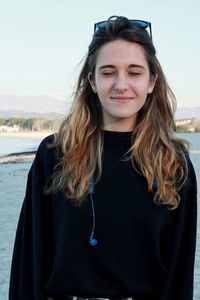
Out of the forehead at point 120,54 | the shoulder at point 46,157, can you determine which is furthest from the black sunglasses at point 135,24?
the shoulder at point 46,157

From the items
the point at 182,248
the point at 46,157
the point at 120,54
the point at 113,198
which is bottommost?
the point at 182,248

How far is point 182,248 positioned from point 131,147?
49 centimetres

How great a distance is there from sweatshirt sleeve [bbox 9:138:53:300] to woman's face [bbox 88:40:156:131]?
344 mm

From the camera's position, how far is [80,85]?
111 inches

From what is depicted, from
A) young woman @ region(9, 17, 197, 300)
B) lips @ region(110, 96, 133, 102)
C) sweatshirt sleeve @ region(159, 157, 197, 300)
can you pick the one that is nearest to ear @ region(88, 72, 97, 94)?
young woman @ region(9, 17, 197, 300)

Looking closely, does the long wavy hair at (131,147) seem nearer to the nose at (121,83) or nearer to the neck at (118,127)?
the neck at (118,127)

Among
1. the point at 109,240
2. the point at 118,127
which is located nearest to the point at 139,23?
the point at 118,127

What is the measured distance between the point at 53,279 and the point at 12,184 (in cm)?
1636

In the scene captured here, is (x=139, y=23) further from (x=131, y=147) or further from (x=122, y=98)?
(x=131, y=147)

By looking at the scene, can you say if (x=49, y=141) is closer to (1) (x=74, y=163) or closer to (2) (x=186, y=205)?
(1) (x=74, y=163)

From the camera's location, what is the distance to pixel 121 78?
8.44ft

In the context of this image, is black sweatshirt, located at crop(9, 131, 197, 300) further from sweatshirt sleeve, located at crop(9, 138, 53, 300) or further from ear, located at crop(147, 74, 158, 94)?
ear, located at crop(147, 74, 158, 94)

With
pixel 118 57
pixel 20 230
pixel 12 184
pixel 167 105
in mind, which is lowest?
pixel 12 184

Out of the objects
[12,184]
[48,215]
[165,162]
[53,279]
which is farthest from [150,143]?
[12,184]
